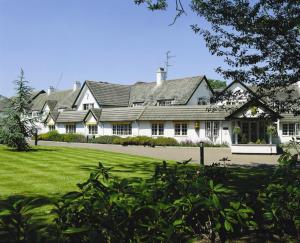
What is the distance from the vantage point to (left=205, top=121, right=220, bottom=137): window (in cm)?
4028

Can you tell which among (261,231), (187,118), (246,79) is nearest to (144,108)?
(187,118)

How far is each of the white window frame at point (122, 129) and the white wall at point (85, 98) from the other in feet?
25.6

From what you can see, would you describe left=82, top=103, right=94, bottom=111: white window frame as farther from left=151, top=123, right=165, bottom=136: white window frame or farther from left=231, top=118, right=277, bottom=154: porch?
left=231, top=118, right=277, bottom=154: porch

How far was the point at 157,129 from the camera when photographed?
146ft

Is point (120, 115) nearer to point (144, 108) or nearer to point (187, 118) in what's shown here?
point (144, 108)

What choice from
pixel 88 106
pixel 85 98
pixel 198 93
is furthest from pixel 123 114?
pixel 85 98

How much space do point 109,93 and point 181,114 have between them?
1787 centimetres

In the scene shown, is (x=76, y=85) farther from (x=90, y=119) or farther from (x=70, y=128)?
(x=90, y=119)

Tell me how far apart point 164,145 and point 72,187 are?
2951 centimetres

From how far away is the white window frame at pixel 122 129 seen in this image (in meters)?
46.8

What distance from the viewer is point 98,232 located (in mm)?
3094

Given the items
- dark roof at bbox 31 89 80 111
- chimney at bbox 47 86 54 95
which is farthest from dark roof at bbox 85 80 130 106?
chimney at bbox 47 86 54 95

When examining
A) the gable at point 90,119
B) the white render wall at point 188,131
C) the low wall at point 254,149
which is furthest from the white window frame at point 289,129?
the gable at point 90,119

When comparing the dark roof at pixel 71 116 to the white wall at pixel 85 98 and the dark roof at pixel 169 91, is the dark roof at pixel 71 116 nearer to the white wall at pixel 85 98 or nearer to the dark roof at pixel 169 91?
the white wall at pixel 85 98
